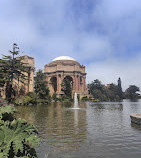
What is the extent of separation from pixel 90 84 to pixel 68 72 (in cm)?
3556

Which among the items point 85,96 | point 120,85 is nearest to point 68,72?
point 85,96

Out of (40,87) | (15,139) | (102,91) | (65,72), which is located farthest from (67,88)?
(15,139)

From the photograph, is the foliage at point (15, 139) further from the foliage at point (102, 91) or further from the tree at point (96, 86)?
the tree at point (96, 86)

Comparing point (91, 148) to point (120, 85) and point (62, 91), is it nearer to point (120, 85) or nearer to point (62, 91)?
point (62, 91)

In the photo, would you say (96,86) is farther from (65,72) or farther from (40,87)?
(40,87)

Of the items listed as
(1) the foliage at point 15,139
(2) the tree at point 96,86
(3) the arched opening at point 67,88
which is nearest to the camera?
(1) the foliage at point 15,139

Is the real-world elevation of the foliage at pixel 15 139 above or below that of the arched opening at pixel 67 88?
below

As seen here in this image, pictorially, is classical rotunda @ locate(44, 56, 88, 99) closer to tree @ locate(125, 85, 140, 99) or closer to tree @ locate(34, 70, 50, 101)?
tree @ locate(34, 70, 50, 101)

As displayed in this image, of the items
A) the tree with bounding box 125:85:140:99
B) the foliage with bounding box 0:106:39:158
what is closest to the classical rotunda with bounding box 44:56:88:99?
the tree with bounding box 125:85:140:99

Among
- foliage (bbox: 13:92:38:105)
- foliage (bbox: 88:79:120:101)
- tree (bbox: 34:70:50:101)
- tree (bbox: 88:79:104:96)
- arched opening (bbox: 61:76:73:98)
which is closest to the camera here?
foliage (bbox: 13:92:38:105)

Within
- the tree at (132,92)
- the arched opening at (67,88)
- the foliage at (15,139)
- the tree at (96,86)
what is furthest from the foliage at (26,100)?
the tree at (132,92)

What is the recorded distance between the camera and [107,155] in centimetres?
409

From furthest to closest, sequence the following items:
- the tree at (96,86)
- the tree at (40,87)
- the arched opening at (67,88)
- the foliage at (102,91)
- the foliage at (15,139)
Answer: the tree at (96,86), the foliage at (102,91), the arched opening at (67,88), the tree at (40,87), the foliage at (15,139)

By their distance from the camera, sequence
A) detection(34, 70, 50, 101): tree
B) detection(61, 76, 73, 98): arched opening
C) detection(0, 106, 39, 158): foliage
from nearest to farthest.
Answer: detection(0, 106, 39, 158): foliage
detection(34, 70, 50, 101): tree
detection(61, 76, 73, 98): arched opening
